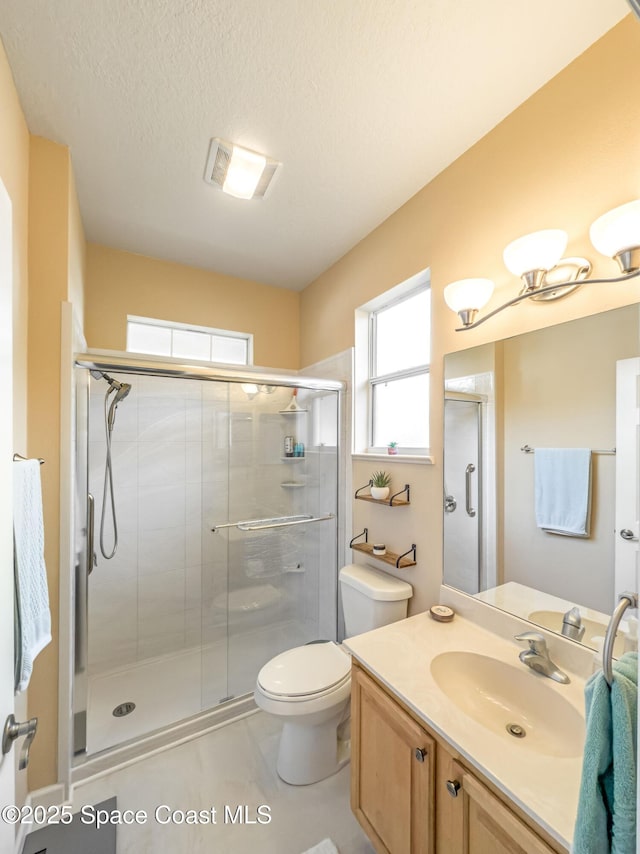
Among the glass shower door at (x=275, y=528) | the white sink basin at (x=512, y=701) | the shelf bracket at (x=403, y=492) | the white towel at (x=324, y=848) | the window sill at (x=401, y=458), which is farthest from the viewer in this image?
the glass shower door at (x=275, y=528)

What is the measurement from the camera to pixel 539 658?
1121 mm

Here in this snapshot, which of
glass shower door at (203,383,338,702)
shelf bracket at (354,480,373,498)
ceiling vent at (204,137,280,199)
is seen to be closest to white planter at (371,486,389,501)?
shelf bracket at (354,480,373,498)

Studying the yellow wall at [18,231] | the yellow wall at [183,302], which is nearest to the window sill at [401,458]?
the yellow wall at [183,302]

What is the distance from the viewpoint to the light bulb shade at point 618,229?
37.7 inches

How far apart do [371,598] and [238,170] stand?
6.78 feet

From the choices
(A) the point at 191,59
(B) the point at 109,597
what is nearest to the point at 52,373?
(A) the point at 191,59

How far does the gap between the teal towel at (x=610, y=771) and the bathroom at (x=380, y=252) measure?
55cm

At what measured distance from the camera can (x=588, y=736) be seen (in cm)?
64

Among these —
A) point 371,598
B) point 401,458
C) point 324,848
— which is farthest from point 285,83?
point 324,848

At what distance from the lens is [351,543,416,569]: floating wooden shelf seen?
1.72 metres

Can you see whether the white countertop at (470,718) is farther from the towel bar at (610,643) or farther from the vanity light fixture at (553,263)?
the vanity light fixture at (553,263)

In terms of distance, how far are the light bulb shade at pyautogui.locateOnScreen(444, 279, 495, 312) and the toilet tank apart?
1290 mm

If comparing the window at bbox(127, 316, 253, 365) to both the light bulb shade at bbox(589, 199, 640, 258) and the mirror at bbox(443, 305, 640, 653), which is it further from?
the light bulb shade at bbox(589, 199, 640, 258)

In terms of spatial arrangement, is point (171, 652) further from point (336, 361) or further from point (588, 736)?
point (588, 736)
